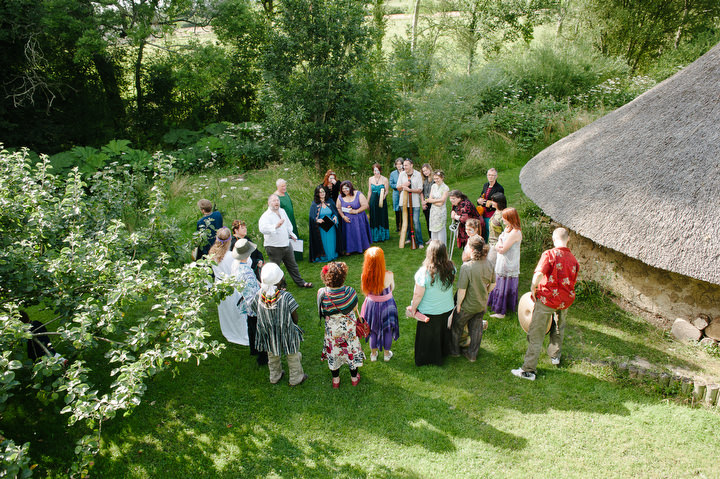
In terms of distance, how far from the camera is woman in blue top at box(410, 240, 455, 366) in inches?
194

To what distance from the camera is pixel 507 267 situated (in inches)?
254

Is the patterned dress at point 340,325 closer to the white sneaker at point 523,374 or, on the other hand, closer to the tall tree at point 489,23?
the white sneaker at point 523,374

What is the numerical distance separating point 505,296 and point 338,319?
298cm

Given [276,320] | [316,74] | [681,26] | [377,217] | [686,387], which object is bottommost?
[686,387]

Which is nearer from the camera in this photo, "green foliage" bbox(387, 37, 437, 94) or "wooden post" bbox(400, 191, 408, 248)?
"wooden post" bbox(400, 191, 408, 248)

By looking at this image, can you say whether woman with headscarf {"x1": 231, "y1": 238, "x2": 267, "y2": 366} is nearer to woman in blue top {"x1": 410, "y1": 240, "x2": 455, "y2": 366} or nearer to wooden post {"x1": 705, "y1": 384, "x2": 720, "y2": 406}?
woman in blue top {"x1": 410, "y1": 240, "x2": 455, "y2": 366}

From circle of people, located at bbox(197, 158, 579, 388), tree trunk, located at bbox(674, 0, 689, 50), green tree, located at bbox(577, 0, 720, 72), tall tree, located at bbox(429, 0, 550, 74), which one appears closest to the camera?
circle of people, located at bbox(197, 158, 579, 388)

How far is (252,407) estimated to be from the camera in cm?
501

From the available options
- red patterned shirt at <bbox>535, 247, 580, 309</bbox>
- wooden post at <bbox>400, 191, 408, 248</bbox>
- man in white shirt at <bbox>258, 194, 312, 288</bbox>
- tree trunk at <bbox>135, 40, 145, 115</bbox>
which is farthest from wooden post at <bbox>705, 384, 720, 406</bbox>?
tree trunk at <bbox>135, 40, 145, 115</bbox>

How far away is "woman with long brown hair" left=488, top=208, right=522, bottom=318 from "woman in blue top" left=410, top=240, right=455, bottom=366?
4.87ft

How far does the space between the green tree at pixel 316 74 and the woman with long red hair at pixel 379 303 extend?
7565mm

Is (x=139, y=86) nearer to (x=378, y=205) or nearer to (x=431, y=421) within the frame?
(x=378, y=205)

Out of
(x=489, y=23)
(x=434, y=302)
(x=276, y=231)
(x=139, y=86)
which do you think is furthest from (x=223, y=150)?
(x=489, y=23)

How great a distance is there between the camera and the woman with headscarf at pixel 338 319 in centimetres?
477
